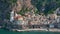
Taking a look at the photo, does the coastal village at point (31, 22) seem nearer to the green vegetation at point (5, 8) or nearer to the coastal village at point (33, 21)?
the coastal village at point (33, 21)

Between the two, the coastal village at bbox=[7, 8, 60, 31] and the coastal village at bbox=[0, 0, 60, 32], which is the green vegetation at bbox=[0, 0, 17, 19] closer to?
the coastal village at bbox=[0, 0, 60, 32]

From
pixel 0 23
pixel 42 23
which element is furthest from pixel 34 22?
pixel 0 23

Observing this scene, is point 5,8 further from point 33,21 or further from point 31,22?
point 31,22

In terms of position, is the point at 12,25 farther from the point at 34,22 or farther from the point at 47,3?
the point at 47,3

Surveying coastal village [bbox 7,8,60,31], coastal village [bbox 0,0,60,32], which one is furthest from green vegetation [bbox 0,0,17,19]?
coastal village [bbox 7,8,60,31]

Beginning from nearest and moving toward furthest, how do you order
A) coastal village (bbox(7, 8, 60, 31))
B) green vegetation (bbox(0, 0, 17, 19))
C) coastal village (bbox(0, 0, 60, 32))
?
coastal village (bbox(0, 0, 60, 32)) < coastal village (bbox(7, 8, 60, 31)) < green vegetation (bbox(0, 0, 17, 19))

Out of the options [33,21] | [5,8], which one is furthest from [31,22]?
[5,8]

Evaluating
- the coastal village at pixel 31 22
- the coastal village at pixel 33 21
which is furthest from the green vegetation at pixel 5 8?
the coastal village at pixel 33 21

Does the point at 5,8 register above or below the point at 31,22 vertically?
above

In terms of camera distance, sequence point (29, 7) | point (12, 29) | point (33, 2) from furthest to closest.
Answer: point (33, 2)
point (29, 7)
point (12, 29)

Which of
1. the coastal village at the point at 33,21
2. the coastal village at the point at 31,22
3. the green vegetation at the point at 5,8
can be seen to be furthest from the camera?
the green vegetation at the point at 5,8

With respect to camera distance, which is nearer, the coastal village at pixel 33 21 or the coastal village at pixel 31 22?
the coastal village at pixel 31 22
